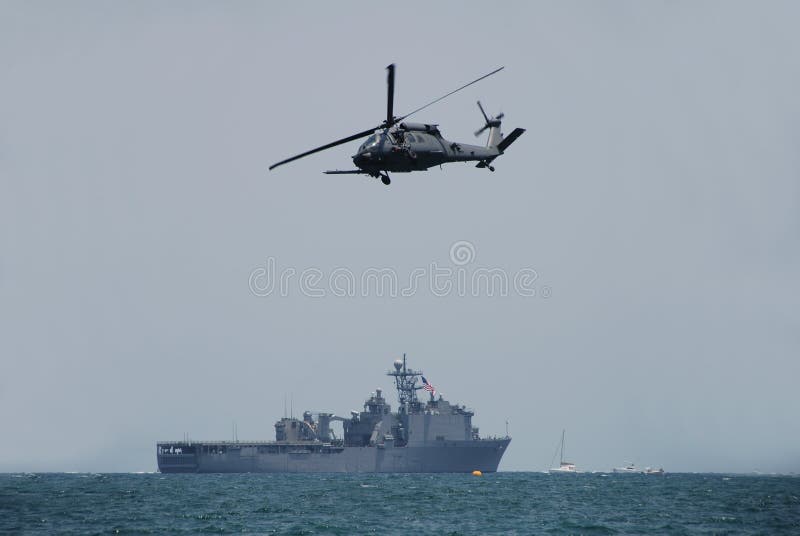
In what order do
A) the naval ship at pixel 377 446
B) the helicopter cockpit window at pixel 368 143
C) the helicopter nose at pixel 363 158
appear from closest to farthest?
the helicopter nose at pixel 363 158 < the helicopter cockpit window at pixel 368 143 < the naval ship at pixel 377 446

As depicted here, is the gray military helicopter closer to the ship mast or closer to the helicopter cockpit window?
the helicopter cockpit window

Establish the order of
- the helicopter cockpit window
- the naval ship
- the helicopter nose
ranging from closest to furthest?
the helicopter nose, the helicopter cockpit window, the naval ship

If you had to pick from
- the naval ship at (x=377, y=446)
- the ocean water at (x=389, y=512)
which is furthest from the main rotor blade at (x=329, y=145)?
the naval ship at (x=377, y=446)

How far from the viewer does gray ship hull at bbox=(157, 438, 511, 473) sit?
116812 mm

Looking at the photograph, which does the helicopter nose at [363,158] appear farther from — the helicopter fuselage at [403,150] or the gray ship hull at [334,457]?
the gray ship hull at [334,457]

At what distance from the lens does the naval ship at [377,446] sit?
11669 centimetres

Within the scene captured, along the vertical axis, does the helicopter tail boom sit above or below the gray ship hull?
above

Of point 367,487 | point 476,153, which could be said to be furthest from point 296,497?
point 476,153

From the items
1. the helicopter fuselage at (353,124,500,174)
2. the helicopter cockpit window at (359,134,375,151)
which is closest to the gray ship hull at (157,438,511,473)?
the helicopter fuselage at (353,124,500,174)

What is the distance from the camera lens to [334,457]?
388ft

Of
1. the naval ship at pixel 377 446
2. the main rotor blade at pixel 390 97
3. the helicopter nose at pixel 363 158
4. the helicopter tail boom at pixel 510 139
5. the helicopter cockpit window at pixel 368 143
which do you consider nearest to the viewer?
the main rotor blade at pixel 390 97

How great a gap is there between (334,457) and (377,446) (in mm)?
5833

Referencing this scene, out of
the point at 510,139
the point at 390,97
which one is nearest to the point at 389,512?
the point at 510,139

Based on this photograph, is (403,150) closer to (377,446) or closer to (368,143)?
(368,143)
